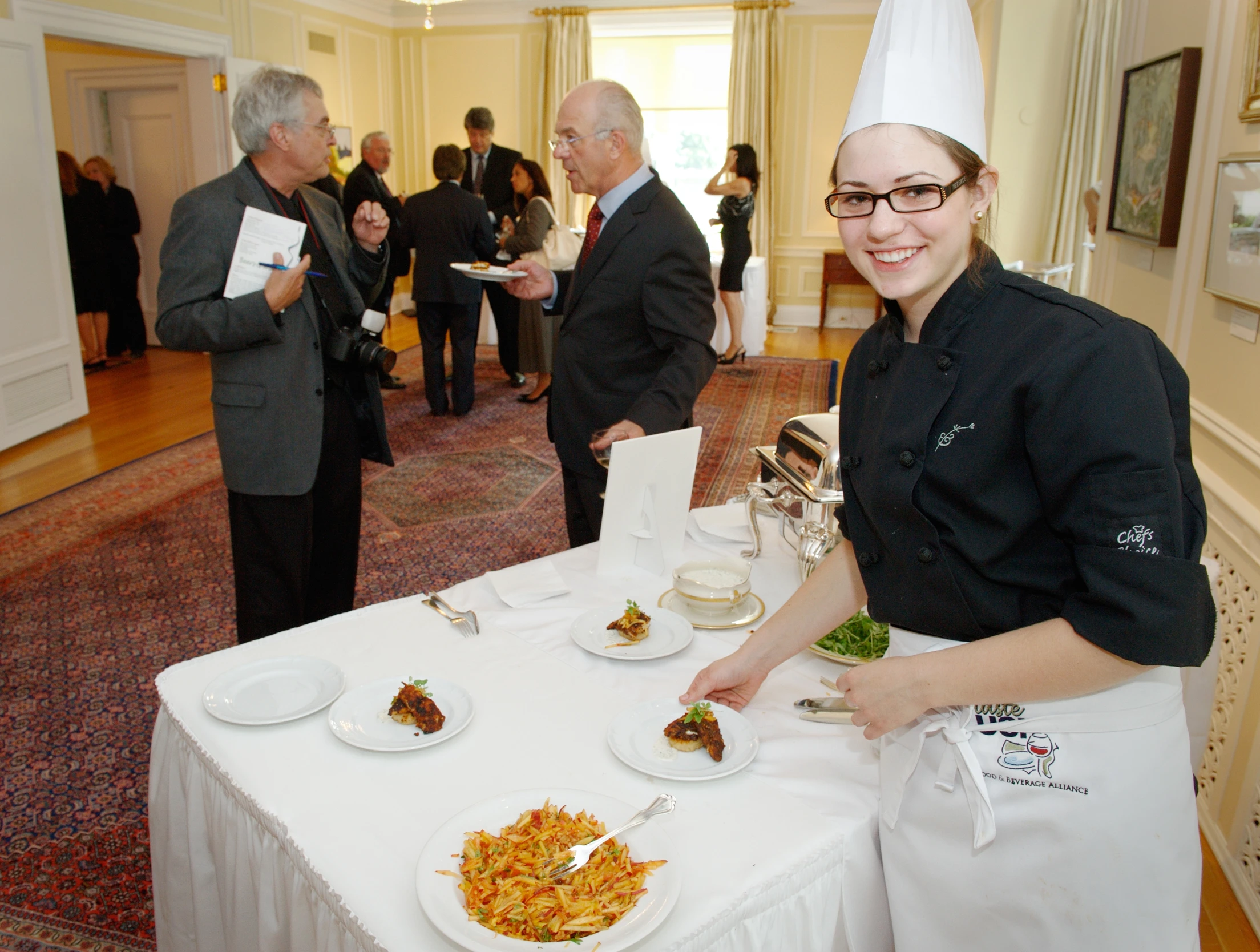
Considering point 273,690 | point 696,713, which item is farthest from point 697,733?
point 273,690

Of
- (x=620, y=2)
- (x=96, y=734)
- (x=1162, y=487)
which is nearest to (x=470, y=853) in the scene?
(x=1162, y=487)

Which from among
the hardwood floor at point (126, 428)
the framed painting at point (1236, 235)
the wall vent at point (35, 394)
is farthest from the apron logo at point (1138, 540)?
the wall vent at point (35, 394)

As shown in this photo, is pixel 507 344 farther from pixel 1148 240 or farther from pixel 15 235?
pixel 1148 240

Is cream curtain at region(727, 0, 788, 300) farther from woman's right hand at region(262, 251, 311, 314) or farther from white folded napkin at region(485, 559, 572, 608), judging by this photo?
white folded napkin at region(485, 559, 572, 608)

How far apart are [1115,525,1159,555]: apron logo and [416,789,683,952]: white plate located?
53cm

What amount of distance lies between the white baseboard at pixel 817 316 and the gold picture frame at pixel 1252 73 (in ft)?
22.9

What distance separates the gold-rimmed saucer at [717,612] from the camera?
1.57m

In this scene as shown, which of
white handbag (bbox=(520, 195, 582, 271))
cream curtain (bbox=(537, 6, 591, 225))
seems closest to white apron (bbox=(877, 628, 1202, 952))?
white handbag (bbox=(520, 195, 582, 271))

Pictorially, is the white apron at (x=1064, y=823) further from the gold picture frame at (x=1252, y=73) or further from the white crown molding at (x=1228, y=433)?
the gold picture frame at (x=1252, y=73)

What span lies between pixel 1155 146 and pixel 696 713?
2574 millimetres

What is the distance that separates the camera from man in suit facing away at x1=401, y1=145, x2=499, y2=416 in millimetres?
5582

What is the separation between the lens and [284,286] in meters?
2.11

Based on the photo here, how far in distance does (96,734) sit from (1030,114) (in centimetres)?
653

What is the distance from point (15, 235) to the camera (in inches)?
194
